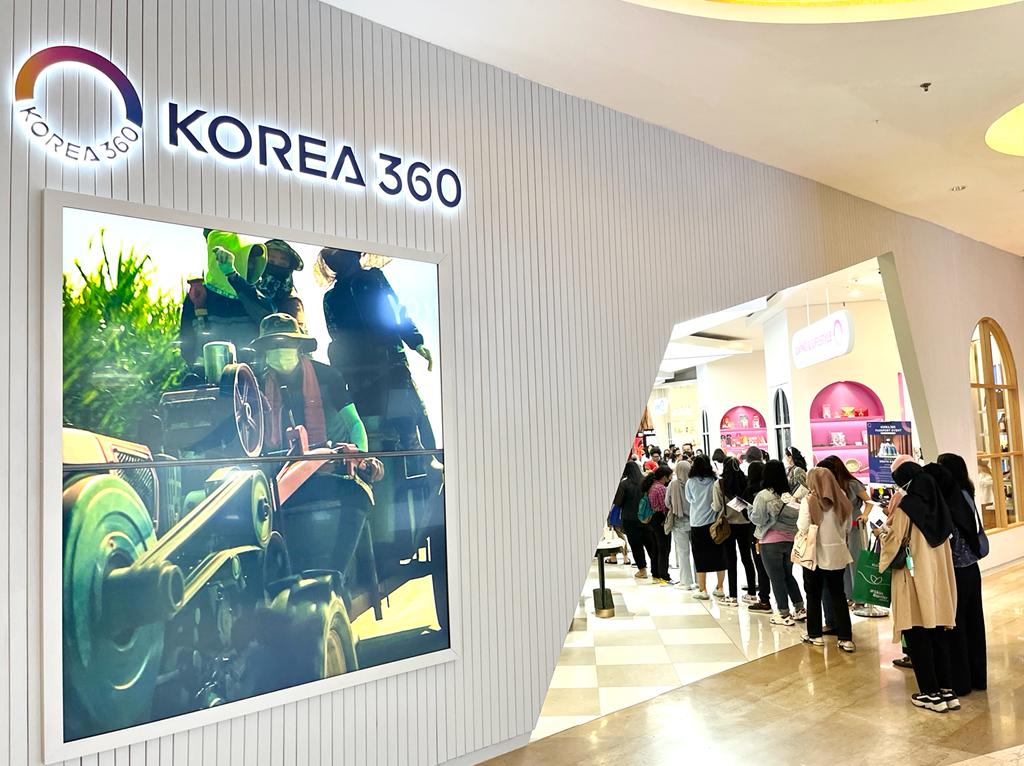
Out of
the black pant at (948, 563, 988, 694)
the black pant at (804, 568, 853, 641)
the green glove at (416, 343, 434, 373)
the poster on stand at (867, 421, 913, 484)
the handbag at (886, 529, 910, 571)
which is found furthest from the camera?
the poster on stand at (867, 421, 913, 484)

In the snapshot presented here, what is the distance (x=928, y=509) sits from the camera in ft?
14.1

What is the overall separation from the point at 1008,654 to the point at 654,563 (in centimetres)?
361

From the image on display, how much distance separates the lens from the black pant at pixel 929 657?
14.4 ft

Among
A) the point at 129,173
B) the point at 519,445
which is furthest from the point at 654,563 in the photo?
the point at 129,173

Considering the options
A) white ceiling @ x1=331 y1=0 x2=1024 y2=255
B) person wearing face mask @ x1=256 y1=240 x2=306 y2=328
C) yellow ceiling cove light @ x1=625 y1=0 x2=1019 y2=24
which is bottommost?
person wearing face mask @ x1=256 y1=240 x2=306 y2=328

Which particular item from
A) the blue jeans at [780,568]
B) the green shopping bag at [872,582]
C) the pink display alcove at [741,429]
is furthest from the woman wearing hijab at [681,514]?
the pink display alcove at [741,429]

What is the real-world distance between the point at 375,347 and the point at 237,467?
2.79ft

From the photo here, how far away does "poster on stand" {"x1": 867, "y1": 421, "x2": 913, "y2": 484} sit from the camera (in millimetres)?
8992

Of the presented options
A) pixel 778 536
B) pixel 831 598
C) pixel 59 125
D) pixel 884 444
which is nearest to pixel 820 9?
pixel 59 125

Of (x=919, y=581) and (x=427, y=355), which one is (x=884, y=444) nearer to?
(x=919, y=581)

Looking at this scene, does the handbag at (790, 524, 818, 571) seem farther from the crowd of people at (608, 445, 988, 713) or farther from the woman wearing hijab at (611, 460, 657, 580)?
the woman wearing hijab at (611, 460, 657, 580)

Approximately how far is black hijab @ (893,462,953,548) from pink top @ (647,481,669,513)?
3638 millimetres

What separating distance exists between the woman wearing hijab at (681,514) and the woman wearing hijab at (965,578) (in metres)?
2.98

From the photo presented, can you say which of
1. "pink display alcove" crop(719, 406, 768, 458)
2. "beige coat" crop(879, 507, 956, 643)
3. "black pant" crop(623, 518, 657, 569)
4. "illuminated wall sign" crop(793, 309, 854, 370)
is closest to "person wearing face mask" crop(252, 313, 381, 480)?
"beige coat" crop(879, 507, 956, 643)
